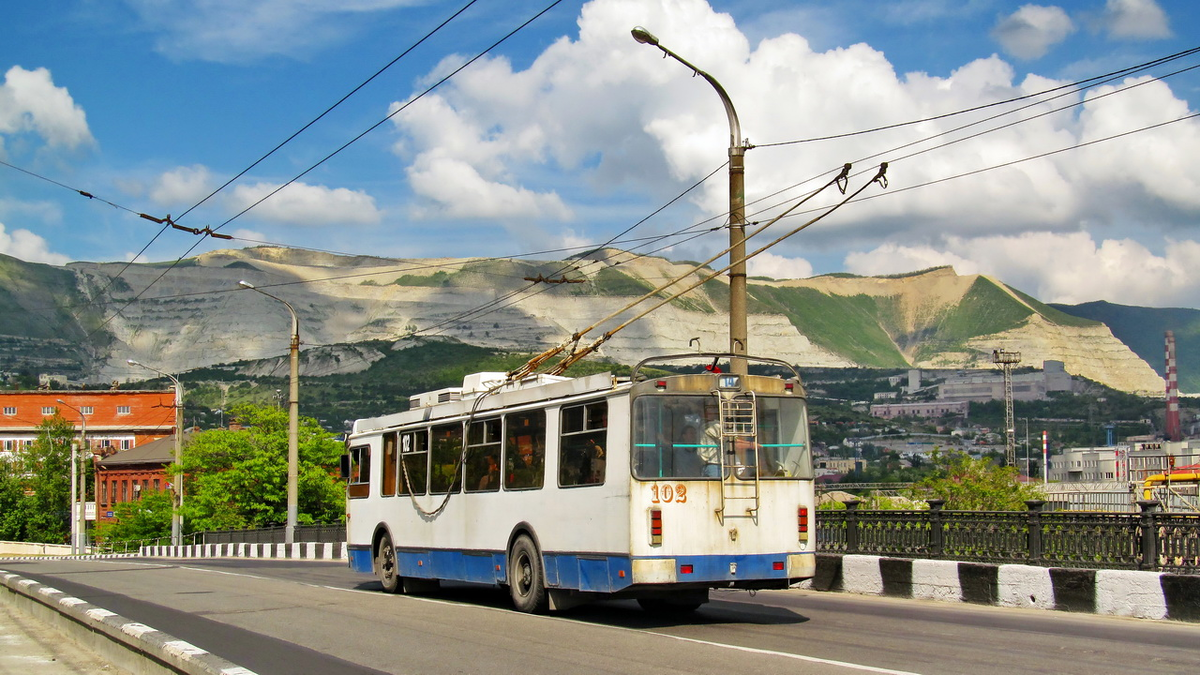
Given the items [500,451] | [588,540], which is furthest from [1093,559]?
[500,451]

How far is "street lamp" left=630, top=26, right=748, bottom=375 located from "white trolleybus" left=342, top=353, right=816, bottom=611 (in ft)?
7.84

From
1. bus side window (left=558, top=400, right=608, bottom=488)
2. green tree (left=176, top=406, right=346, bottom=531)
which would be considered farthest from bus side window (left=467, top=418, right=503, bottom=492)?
green tree (left=176, top=406, right=346, bottom=531)

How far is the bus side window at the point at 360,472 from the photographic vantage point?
2105 cm

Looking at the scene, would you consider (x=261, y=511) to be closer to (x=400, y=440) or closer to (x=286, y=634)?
(x=400, y=440)

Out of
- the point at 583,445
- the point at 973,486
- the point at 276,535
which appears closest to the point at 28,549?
the point at 276,535

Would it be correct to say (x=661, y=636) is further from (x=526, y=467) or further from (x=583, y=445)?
(x=526, y=467)

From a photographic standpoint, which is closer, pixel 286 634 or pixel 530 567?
pixel 286 634

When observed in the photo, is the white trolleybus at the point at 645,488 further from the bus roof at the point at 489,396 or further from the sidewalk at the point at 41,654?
the sidewalk at the point at 41,654

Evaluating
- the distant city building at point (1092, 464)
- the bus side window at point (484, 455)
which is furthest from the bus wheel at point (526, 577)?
the distant city building at point (1092, 464)

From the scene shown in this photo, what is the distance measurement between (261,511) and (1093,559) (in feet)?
158

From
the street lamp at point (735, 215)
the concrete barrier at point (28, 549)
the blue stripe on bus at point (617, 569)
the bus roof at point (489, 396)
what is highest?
the street lamp at point (735, 215)

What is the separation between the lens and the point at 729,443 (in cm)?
1364

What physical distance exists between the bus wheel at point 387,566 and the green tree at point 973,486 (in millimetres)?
15947

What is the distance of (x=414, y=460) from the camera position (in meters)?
19.1
